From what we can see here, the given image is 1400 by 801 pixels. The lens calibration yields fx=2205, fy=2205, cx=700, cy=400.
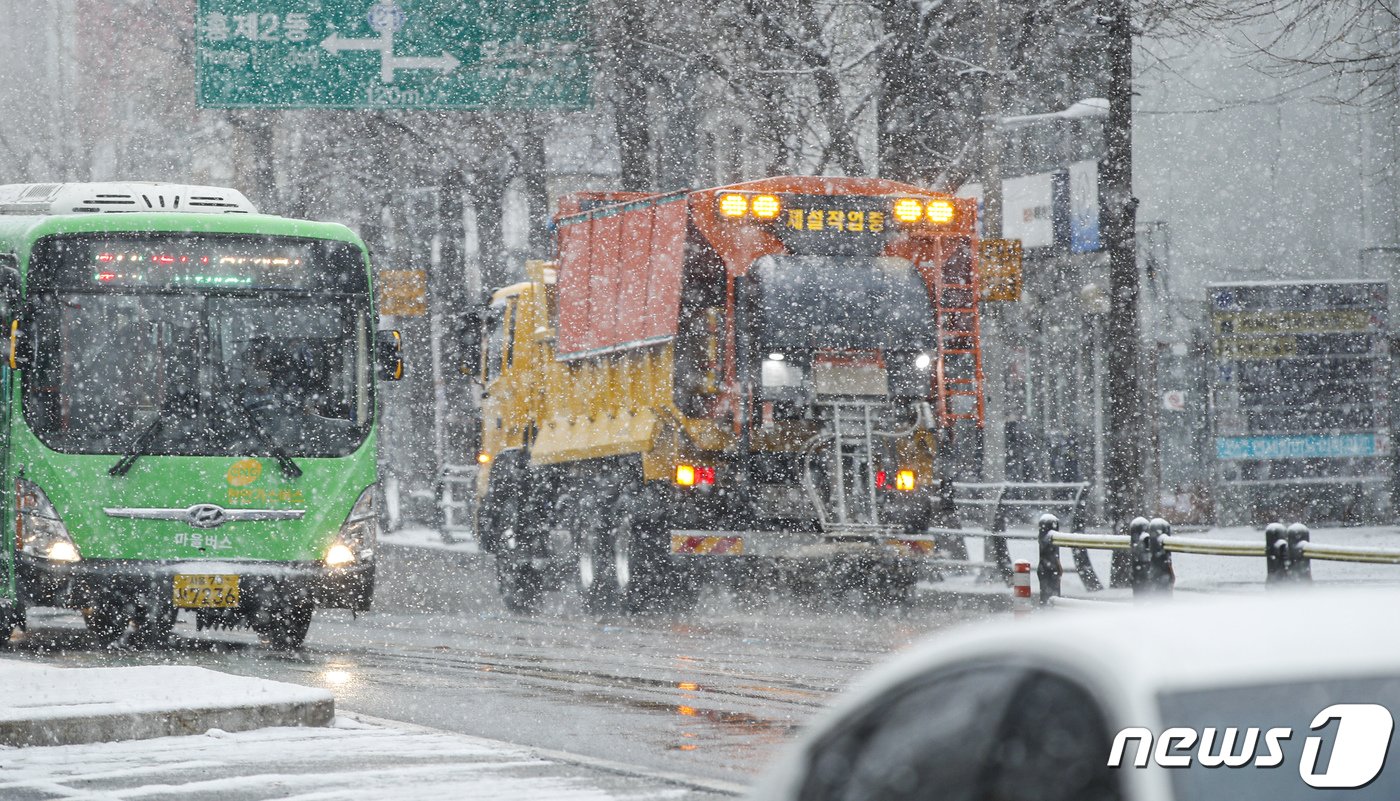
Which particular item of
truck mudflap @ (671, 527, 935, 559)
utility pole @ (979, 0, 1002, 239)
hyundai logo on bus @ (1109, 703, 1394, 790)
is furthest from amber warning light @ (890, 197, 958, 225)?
hyundai logo on bus @ (1109, 703, 1394, 790)

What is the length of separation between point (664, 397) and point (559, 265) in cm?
269

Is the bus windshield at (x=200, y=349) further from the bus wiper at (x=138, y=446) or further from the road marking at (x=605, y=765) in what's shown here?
the road marking at (x=605, y=765)

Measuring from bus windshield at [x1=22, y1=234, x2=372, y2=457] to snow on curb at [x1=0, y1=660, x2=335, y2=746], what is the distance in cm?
421

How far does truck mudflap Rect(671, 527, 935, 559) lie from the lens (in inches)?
701

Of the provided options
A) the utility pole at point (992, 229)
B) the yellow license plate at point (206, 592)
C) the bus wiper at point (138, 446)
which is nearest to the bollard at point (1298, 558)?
the yellow license plate at point (206, 592)

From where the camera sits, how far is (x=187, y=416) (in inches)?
580

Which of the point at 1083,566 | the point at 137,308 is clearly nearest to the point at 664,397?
the point at 1083,566

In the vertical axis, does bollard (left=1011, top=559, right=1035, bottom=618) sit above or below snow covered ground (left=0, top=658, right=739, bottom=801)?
below

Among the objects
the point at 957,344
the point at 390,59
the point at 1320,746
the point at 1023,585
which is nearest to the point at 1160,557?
the point at 1023,585

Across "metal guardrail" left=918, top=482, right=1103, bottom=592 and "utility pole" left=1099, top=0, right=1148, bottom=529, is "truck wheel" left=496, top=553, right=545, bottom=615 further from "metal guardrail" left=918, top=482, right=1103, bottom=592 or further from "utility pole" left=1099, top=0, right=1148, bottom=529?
"utility pole" left=1099, top=0, right=1148, bottom=529

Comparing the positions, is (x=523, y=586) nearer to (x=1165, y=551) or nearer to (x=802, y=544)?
(x=802, y=544)

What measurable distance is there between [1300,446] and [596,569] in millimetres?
13742

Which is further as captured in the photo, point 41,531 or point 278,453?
point 278,453

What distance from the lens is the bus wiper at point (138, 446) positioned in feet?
47.3
